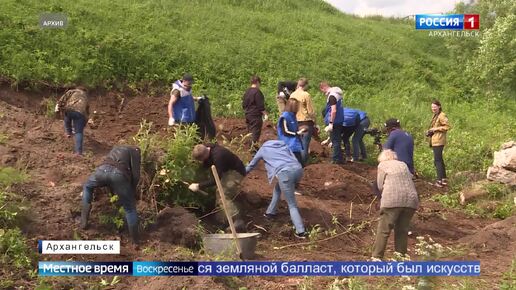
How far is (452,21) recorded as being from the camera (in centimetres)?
2672

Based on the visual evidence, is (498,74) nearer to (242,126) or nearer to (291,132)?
(242,126)

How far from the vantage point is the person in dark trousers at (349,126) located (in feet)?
37.0

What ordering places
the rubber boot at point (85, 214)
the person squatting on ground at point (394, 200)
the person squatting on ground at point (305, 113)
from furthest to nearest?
1. the person squatting on ground at point (305, 113)
2. the rubber boot at point (85, 214)
3. the person squatting on ground at point (394, 200)

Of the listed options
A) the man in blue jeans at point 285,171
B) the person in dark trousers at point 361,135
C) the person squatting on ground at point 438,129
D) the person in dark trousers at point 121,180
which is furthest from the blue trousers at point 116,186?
the person squatting on ground at point 438,129

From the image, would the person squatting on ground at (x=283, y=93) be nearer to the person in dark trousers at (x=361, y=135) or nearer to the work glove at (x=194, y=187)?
the person in dark trousers at (x=361, y=135)

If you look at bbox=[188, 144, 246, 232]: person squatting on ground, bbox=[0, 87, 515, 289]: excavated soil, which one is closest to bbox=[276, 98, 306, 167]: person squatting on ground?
bbox=[0, 87, 515, 289]: excavated soil

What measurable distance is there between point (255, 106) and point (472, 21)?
19.7 m

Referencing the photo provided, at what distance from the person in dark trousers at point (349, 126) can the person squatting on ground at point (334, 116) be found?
25 centimetres

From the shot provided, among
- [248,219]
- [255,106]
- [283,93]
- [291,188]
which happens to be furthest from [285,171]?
[283,93]

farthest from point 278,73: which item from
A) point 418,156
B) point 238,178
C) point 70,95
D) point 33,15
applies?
point 238,178

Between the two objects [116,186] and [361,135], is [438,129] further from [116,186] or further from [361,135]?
[116,186]

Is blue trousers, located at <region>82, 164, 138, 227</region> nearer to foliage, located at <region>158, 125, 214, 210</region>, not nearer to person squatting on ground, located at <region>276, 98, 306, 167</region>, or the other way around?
foliage, located at <region>158, 125, 214, 210</region>

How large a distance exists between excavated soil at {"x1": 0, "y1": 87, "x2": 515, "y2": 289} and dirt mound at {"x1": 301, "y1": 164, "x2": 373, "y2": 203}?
19 millimetres

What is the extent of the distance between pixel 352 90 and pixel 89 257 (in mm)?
13864
